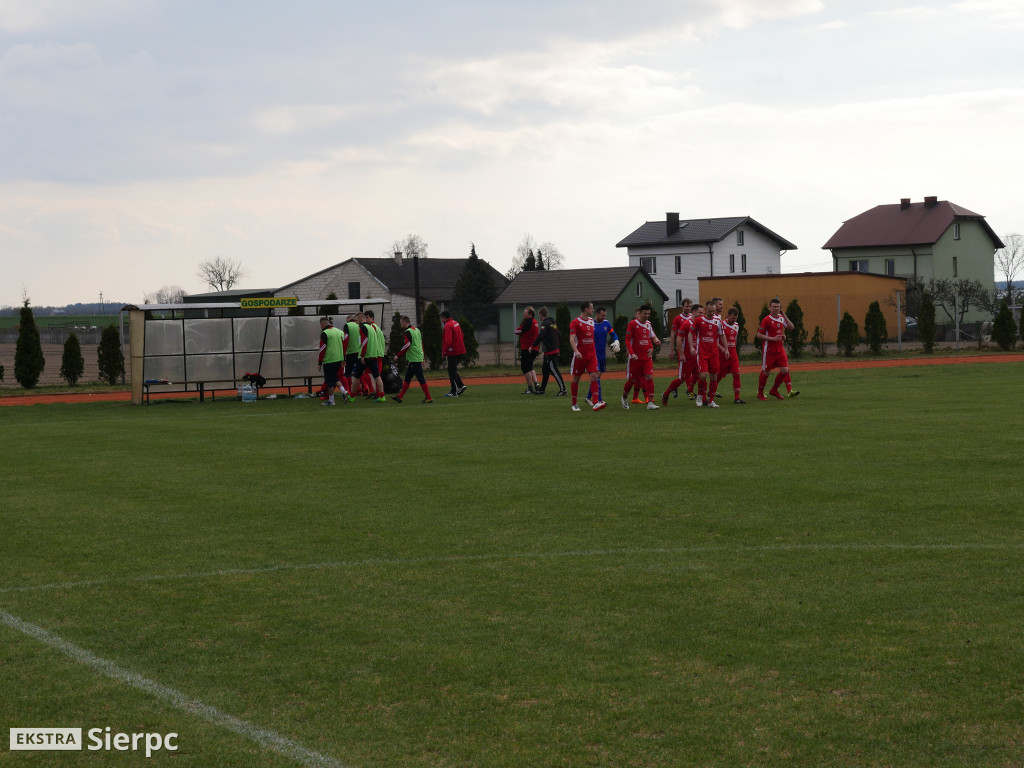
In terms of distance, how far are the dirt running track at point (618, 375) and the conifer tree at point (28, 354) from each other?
2268 mm

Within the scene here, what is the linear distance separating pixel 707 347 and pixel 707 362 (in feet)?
0.88

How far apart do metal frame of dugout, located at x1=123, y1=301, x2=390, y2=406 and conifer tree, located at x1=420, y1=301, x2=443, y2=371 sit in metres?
11.7

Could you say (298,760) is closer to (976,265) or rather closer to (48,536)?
(48,536)

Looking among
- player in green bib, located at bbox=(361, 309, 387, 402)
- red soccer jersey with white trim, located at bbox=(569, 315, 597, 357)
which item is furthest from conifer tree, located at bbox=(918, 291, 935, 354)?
red soccer jersey with white trim, located at bbox=(569, 315, 597, 357)

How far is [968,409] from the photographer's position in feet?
58.8

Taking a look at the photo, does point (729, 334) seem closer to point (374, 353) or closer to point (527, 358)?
point (527, 358)

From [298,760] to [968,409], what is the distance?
1574 centimetres

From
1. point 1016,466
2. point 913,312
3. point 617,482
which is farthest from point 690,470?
point 913,312

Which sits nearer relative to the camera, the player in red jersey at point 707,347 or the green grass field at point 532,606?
the green grass field at point 532,606

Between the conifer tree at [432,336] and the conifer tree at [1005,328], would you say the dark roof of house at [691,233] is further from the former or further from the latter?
the conifer tree at [432,336]

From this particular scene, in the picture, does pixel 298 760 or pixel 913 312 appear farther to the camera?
pixel 913 312

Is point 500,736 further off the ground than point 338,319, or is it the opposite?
point 338,319

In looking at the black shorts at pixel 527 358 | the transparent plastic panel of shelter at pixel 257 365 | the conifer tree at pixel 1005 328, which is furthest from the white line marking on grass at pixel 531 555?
the conifer tree at pixel 1005 328

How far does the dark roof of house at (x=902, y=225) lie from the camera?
75.2 meters
